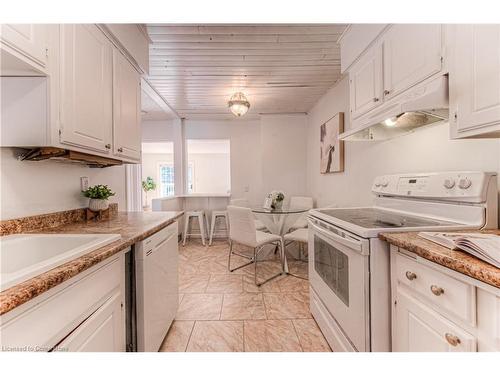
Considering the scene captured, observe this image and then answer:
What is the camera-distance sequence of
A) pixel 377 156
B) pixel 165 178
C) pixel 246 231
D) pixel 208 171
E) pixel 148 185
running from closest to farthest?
1. pixel 377 156
2. pixel 246 231
3. pixel 148 185
4. pixel 165 178
5. pixel 208 171

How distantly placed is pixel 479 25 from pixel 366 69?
0.84m

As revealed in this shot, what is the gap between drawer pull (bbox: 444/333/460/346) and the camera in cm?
76

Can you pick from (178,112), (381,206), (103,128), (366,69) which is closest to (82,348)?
(103,128)

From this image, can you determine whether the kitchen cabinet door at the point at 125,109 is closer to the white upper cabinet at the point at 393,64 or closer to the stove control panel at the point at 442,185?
the white upper cabinet at the point at 393,64

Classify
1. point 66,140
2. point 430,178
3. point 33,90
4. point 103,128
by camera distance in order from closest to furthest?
point 33,90 < point 66,140 < point 430,178 < point 103,128

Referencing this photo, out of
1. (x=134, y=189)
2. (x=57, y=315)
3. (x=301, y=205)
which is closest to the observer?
(x=57, y=315)

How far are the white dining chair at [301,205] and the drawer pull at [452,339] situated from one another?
250 centimetres

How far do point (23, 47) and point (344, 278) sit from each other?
6.18 ft

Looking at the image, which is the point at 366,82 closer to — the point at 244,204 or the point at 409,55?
the point at 409,55

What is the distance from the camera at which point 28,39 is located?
943 millimetres

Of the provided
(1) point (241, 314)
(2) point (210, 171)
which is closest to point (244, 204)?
(1) point (241, 314)

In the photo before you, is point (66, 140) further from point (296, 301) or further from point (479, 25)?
point (296, 301)

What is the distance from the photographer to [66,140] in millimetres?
1157

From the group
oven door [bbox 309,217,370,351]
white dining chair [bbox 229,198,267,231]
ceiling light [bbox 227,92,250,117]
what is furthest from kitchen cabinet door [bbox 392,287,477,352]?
ceiling light [bbox 227,92,250,117]
